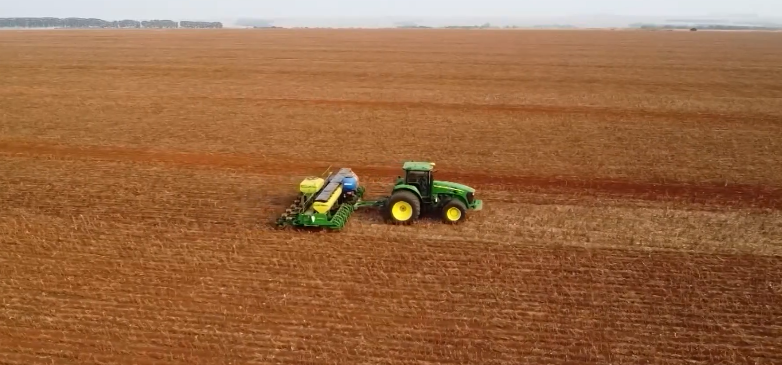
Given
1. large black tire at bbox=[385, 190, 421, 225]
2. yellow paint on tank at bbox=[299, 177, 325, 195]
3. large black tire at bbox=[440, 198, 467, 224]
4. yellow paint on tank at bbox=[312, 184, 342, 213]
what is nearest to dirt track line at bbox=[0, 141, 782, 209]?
large black tire at bbox=[440, 198, 467, 224]

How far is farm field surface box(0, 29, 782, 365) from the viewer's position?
8.49m

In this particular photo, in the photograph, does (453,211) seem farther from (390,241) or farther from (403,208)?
(390,241)

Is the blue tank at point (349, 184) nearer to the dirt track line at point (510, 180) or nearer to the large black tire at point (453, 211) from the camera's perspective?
the large black tire at point (453, 211)

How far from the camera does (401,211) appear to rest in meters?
12.5

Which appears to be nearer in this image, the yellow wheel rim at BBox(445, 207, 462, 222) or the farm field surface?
the farm field surface

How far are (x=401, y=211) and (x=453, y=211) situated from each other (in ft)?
3.46

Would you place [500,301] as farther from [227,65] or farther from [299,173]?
[227,65]

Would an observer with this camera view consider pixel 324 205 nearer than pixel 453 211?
Yes

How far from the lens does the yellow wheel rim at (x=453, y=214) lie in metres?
12.5

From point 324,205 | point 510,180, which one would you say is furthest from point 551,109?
point 324,205

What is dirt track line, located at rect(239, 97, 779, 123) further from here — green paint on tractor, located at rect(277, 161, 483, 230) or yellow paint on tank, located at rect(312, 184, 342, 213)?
yellow paint on tank, located at rect(312, 184, 342, 213)

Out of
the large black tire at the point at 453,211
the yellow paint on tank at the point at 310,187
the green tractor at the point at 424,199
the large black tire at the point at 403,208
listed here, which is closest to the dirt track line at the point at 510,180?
the green tractor at the point at 424,199

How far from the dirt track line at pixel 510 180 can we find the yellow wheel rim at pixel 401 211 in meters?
3.71

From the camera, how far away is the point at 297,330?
8.65m
